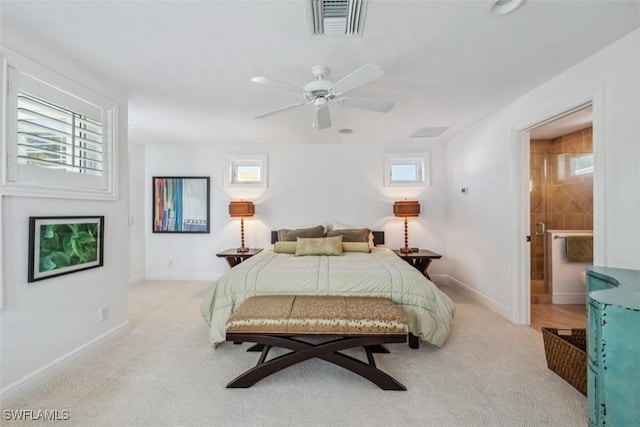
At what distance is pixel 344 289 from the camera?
2.42 metres

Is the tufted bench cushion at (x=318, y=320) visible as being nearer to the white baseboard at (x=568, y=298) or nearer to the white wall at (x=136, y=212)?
the white baseboard at (x=568, y=298)

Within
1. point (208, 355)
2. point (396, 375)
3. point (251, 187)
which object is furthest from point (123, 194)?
point (396, 375)

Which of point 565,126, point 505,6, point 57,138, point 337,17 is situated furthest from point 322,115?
point 565,126

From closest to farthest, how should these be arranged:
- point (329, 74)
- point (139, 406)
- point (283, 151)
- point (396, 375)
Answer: point (139, 406)
point (396, 375)
point (329, 74)
point (283, 151)

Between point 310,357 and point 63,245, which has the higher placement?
point 63,245

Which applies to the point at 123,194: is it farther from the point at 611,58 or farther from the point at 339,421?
the point at 611,58

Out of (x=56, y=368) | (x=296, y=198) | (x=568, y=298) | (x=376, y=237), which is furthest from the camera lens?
(x=296, y=198)

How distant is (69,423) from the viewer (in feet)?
5.11

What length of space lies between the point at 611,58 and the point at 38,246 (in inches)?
176

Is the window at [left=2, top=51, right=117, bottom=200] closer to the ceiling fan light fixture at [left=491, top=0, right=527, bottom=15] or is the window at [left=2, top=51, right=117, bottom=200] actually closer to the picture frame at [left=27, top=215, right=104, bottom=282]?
the picture frame at [left=27, top=215, right=104, bottom=282]

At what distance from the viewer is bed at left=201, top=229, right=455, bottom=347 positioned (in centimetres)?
233

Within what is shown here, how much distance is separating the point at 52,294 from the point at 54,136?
4.05ft

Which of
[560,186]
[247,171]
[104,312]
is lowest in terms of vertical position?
[104,312]

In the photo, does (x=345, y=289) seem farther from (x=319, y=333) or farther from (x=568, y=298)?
(x=568, y=298)
